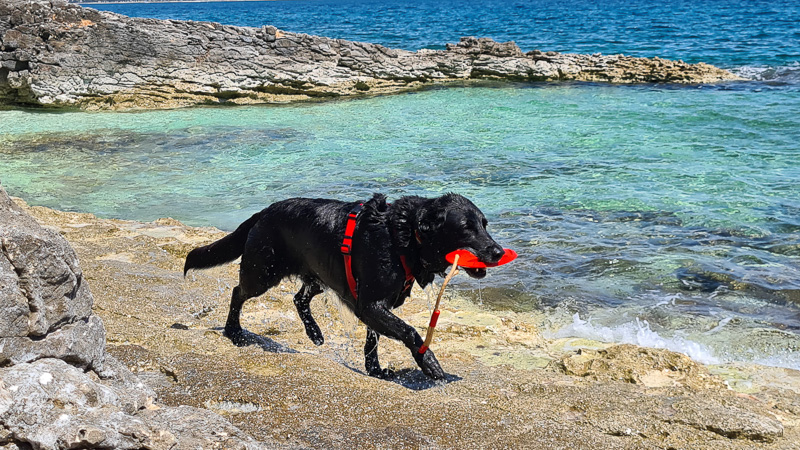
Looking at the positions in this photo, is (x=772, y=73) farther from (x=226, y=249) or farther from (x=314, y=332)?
(x=226, y=249)

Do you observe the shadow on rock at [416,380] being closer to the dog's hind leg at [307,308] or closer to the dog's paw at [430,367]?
the dog's paw at [430,367]

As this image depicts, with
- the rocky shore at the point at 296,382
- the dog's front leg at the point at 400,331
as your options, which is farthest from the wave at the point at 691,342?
the dog's front leg at the point at 400,331

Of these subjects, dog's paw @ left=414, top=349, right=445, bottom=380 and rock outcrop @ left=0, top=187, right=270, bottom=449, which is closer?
rock outcrop @ left=0, top=187, right=270, bottom=449

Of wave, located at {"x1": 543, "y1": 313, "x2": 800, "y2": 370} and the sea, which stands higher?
the sea

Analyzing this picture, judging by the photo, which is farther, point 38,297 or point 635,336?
point 635,336

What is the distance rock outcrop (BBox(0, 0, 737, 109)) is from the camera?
17047mm

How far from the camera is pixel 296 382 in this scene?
349 cm

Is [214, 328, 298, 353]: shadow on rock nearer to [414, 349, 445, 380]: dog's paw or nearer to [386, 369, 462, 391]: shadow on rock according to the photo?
[386, 369, 462, 391]: shadow on rock

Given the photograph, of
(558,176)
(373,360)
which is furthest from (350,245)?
(558,176)

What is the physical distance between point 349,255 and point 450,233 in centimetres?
71

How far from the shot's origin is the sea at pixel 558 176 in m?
6.19

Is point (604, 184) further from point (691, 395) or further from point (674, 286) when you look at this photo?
point (691, 395)

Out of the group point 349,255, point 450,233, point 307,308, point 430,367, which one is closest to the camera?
point 430,367

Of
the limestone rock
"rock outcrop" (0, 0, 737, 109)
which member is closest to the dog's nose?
the limestone rock
